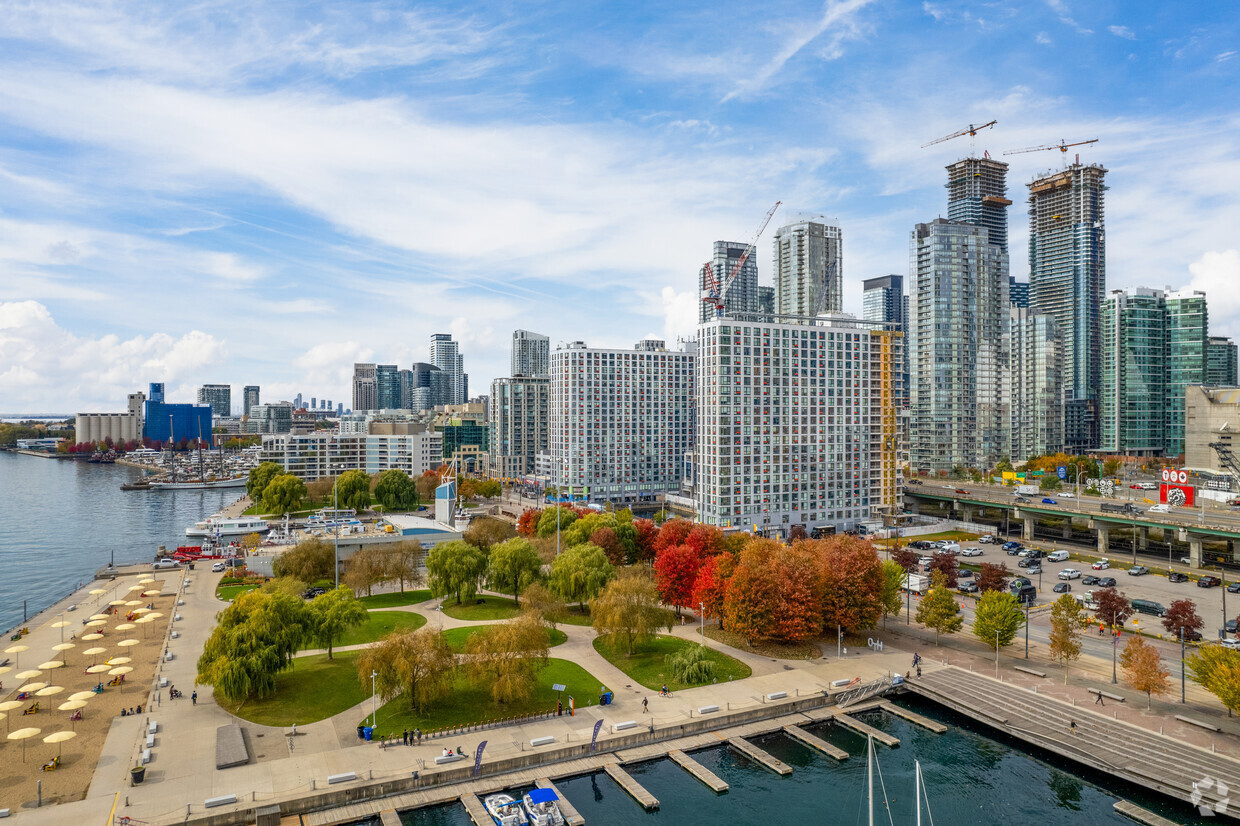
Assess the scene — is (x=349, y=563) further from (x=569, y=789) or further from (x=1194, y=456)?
(x=1194, y=456)

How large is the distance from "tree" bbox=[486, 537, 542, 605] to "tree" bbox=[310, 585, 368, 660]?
18.1 meters

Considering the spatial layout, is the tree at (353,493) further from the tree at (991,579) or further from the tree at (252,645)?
the tree at (991,579)

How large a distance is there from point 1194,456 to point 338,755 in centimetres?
20130

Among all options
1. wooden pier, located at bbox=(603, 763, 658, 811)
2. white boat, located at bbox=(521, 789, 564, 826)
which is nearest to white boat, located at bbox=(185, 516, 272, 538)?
wooden pier, located at bbox=(603, 763, 658, 811)

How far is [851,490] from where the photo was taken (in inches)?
4798

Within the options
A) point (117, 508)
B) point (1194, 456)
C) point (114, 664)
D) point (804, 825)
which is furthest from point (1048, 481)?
point (117, 508)

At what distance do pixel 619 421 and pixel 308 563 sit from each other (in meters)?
92.0

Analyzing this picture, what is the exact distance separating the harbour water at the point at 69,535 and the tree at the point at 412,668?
5545 centimetres

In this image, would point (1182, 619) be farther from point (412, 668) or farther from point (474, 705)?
point (412, 668)

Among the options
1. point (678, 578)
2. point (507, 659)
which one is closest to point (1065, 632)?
point (678, 578)

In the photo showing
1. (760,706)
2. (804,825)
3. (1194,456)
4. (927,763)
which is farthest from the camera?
(1194,456)

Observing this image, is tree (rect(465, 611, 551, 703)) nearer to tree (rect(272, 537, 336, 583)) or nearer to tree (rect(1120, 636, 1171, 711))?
tree (rect(272, 537, 336, 583))

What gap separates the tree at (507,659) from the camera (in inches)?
1923

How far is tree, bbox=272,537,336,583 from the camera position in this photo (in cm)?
8256
